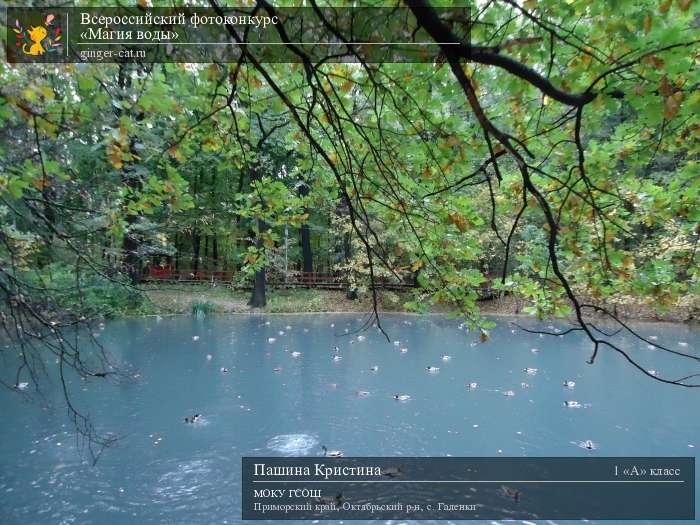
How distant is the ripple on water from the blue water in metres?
0.02

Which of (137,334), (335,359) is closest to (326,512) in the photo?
(335,359)

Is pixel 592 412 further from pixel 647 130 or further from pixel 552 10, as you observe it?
pixel 552 10

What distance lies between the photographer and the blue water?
4461mm

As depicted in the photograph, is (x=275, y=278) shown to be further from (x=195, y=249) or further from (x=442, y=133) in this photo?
(x=442, y=133)

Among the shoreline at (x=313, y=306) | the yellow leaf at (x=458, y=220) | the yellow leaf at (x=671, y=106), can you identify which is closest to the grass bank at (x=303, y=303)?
the shoreline at (x=313, y=306)

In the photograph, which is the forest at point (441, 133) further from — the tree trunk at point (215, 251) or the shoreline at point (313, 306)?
the tree trunk at point (215, 251)

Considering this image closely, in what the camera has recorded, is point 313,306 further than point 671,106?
Yes
